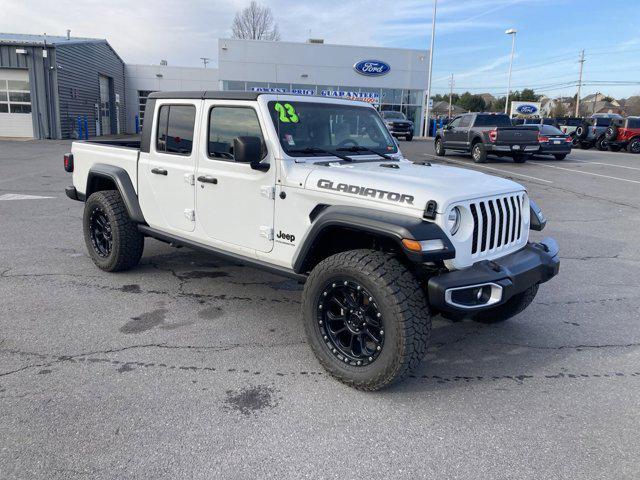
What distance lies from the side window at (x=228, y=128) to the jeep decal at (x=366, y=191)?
2.52 feet

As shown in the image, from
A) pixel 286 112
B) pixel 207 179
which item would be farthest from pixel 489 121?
pixel 207 179

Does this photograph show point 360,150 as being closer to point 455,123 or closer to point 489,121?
point 489,121

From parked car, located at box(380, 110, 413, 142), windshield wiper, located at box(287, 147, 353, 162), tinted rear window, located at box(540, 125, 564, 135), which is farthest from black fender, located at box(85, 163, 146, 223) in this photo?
parked car, located at box(380, 110, 413, 142)

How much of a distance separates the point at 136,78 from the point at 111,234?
3852 centimetres

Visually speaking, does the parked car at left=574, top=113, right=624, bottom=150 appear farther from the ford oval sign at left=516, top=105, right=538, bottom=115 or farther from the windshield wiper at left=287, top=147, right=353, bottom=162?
the windshield wiper at left=287, top=147, right=353, bottom=162

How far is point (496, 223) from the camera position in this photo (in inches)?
141

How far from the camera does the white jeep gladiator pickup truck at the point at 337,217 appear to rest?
3.18 metres

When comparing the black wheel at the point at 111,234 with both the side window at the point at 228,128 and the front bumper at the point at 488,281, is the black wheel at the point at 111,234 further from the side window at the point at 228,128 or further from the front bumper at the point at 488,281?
the front bumper at the point at 488,281

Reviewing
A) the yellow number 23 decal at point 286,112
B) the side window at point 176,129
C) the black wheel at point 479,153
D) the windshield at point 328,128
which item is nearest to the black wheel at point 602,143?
the black wheel at point 479,153

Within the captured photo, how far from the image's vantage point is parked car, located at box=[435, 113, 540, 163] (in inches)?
714

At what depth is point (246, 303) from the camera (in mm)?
4898

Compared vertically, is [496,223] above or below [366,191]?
below

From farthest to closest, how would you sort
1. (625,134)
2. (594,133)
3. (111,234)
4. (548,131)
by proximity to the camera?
(594,133), (625,134), (548,131), (111,234)

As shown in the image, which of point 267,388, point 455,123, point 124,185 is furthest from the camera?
point 455,123
